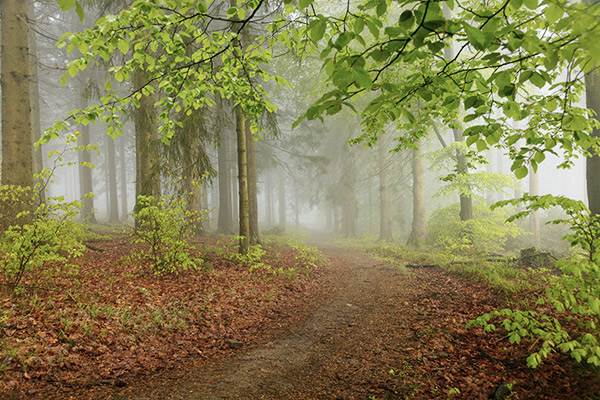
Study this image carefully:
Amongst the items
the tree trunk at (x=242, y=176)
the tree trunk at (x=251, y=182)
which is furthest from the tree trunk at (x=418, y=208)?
the tree trunk at (x=242, y=176)

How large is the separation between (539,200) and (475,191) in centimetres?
1015

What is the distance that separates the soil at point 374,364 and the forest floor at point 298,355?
15 mm

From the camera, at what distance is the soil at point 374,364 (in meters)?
3.18

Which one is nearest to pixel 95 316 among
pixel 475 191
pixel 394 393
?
pixel 394 393

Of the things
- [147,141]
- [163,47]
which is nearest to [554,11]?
[163,47]

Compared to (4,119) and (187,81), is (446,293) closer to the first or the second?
(187,81)

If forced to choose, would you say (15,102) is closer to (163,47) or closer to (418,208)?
(163,47)

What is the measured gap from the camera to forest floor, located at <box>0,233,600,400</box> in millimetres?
3205

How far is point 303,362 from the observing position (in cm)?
404

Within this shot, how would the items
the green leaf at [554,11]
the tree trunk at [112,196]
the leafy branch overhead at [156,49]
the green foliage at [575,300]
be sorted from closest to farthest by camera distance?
1. the green leaf at [554,11]
2. the leafy branch overhead at [156,49]
3. the green foliage at [575,300]
4. the tree trunk at [112,196]

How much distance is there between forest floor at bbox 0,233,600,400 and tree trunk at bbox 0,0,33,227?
4336 mm

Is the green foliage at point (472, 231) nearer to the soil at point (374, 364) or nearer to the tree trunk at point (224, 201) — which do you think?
the soil at point (374, 364)

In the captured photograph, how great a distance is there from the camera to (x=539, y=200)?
136 inches

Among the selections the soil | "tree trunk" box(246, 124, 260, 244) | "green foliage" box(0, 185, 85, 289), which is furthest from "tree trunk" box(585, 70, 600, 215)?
"green foliage" box(0, 185, 85, 289)
